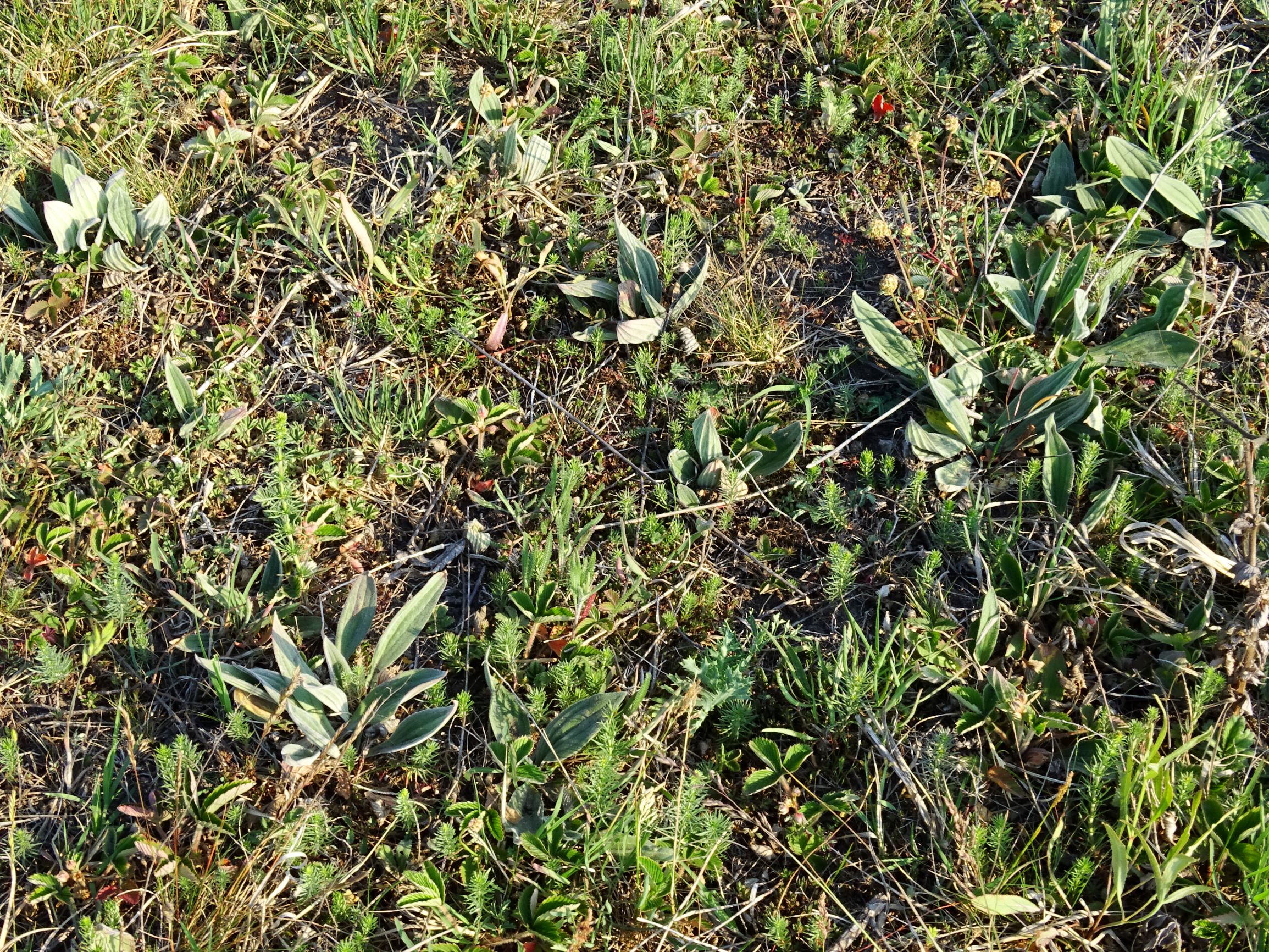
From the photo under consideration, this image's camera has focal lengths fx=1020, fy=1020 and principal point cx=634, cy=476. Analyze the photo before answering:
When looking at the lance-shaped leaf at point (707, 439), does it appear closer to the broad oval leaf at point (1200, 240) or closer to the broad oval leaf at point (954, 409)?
the broad oval leaf at point (954, 409)

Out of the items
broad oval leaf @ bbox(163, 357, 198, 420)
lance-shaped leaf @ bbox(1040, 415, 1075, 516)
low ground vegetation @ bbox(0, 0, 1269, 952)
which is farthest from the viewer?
broad oval leaf @ bbox(163, 357, 198, 420)

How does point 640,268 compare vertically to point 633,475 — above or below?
above

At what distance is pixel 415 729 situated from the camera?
7.07 ft

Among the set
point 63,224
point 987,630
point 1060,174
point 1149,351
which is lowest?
point 987,630

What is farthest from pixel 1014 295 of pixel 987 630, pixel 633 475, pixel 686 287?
pixel 633 475

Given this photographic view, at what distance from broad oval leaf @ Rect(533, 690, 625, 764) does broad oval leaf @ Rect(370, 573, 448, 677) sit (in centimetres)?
38

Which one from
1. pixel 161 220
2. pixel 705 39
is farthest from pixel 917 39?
pixel 161 220

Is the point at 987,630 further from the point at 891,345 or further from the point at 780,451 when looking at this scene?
the point at 891,345

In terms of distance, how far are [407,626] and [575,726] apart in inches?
17.9

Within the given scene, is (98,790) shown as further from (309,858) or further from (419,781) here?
(419,781)

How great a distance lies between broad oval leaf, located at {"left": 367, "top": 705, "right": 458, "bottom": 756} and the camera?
2.13 metres

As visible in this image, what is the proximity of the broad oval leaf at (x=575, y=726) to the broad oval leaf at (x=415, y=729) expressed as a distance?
21cm

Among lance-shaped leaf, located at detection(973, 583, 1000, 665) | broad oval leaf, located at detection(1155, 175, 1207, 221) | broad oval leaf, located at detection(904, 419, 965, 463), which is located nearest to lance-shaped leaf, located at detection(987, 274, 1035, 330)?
broad oval leaf, located at detection(904, 419, 965, 463)

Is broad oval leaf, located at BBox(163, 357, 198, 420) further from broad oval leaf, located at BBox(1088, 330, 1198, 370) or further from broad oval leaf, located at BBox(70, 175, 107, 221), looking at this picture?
broad oval leaf, located at BBox(1088, 330, 1198, 370)
